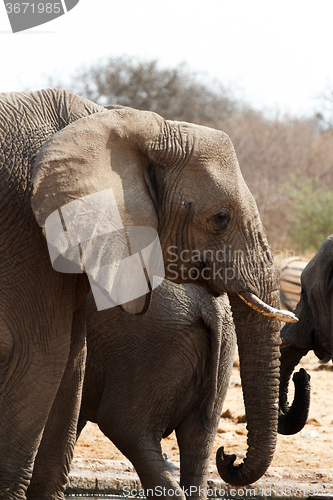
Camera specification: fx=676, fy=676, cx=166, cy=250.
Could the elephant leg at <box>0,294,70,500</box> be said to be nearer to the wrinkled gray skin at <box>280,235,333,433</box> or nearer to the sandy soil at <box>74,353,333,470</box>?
the wrinkled gray skin at <box>280,235,333,433</box>

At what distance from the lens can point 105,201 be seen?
211 centimetres

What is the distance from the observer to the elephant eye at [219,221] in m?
2.31

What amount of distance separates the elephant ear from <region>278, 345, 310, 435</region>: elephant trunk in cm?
126

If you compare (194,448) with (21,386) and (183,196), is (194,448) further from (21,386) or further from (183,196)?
(183,196)

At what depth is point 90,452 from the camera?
4.68m

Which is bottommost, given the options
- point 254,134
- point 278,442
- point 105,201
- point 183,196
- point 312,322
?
point 254,134

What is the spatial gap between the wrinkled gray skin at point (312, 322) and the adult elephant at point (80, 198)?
3.11 ft

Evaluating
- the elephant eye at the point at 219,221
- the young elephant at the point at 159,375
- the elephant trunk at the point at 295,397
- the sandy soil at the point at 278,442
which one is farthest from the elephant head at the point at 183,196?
the sandy soil at the point at 278,442

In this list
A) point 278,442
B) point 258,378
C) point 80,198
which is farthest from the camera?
point 278,442

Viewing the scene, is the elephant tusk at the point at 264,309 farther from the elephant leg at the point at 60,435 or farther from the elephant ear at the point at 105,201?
the elephant leg at the point at 60,435

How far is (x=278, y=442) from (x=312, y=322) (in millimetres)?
2017

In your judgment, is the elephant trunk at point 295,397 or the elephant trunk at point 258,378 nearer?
the elephant trunk at point 258,378

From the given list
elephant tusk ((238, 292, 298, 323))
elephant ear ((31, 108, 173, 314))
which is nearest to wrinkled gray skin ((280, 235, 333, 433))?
elephant tusk ((238, 292, 298, 323))

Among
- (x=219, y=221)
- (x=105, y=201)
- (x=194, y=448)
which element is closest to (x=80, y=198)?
(x=105, y=201)
